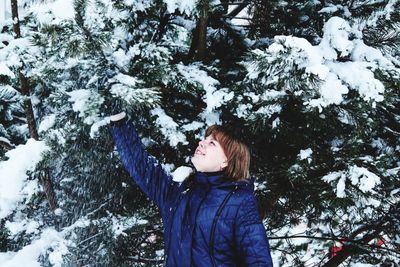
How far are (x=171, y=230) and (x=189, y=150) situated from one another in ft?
4.31

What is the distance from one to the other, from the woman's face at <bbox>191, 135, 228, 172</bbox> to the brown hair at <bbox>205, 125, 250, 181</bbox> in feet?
0.09

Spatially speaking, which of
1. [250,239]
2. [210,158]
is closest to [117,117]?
[210,158]

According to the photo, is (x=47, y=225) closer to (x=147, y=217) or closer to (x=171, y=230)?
(x=147, y=217)

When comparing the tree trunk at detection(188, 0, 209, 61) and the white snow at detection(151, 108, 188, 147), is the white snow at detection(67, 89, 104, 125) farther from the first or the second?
the tree trunk at detection(188, 0, 209, 61)

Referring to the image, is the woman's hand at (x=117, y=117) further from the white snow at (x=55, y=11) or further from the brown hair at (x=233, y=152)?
the white snow at (x=55, y=11)

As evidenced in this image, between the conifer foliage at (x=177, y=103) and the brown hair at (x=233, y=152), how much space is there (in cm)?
38

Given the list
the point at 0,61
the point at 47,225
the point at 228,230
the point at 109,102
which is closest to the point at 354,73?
the point at 228,230

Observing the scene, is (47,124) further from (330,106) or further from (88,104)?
(330,106)

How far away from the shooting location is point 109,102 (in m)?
2.55

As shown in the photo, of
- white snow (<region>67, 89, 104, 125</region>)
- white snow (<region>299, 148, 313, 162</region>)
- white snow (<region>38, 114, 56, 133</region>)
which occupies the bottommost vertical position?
white snow (<region>299, 148, 313, 162</region>)

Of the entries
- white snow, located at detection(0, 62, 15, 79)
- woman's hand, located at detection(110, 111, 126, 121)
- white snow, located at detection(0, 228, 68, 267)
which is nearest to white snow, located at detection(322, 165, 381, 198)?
woman's hand, located at detection(110, 111, 126, 121)

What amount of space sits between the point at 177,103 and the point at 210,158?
4.17 ft

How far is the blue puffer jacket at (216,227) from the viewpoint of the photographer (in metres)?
1.99

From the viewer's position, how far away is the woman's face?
85.7 inches
